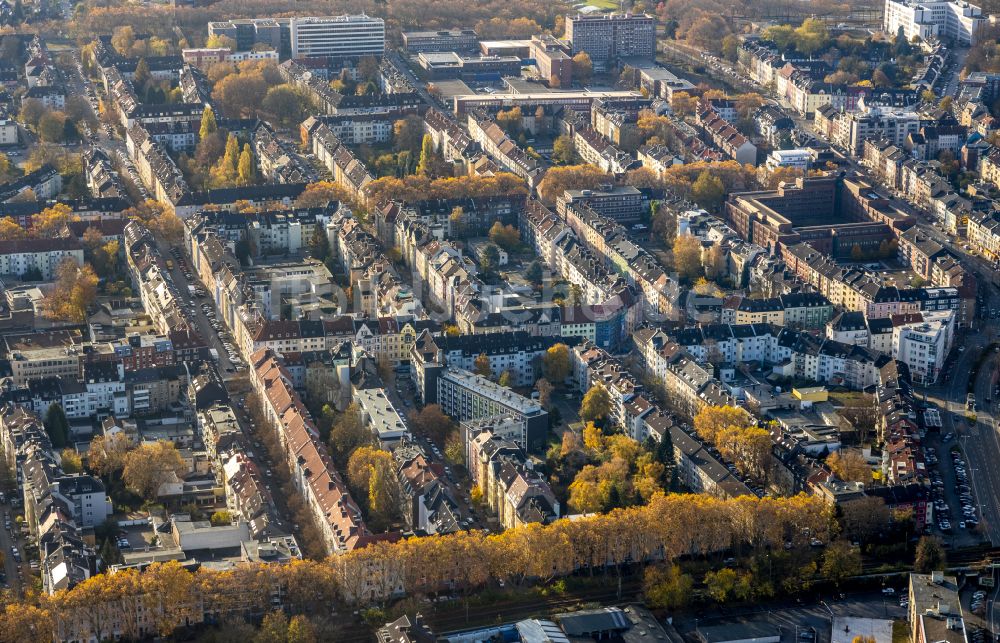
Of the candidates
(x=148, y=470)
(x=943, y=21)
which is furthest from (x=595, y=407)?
(x=943, y=21)

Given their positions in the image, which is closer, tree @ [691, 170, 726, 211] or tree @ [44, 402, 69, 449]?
tree @ [44, 402, 69, 449]

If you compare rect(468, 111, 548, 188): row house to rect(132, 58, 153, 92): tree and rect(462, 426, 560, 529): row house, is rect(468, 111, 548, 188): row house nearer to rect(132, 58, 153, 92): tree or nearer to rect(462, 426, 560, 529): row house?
rect(132, 58, 153, 92): tree

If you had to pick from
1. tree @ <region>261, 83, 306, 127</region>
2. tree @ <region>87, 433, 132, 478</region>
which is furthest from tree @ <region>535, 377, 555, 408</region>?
tree @ <region>261, 83, 306, 127</region>

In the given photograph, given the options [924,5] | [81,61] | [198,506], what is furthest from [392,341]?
[924,5]

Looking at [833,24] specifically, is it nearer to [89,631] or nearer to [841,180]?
[841,180]

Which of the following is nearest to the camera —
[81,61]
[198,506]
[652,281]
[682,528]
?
[682,528]

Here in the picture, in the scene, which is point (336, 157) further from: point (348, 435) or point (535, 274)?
point (348, 435)
